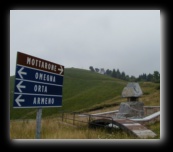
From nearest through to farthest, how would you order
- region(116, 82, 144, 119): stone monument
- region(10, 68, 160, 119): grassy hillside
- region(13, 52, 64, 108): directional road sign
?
region(13, 52, 64, 108): directional road sign
region(116, 82, 144, 119): stone monument
region(10, 68, 160, 119): grassy hillside

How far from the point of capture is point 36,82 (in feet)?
15.9

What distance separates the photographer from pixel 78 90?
56906mm

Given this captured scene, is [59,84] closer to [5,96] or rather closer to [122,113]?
[5,96]

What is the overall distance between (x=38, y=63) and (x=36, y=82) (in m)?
0.31

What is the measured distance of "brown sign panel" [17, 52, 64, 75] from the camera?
451cm

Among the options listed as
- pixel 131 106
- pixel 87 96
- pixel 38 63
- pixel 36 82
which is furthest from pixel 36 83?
pixel 87 96

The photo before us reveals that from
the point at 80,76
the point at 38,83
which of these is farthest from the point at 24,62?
the point at 80,76

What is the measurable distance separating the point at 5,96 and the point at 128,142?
1.95m

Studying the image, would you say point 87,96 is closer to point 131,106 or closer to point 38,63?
point 131,106

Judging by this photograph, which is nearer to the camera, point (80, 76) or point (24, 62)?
point (24, 62)

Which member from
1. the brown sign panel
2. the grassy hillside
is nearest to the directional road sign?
the brown sign panel

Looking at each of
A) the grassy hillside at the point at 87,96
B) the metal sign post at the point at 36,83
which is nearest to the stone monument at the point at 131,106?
the metal sign post at the point at 36,83

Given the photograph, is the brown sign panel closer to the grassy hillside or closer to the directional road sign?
the directional road sign

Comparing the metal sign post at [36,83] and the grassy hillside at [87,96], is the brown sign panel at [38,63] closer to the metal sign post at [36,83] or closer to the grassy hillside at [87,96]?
the metal sign post at [36,83]
